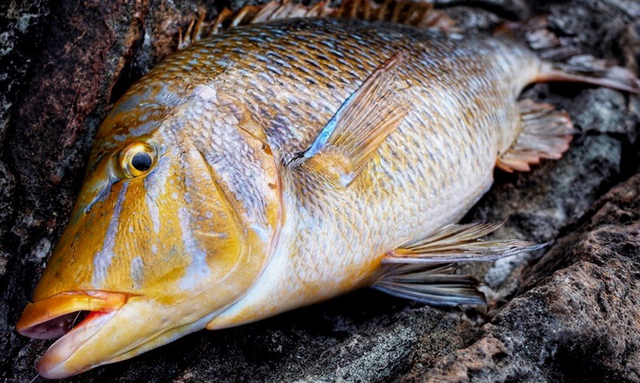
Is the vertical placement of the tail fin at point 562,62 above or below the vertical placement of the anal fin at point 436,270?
above

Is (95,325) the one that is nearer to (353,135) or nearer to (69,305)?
(69,305)

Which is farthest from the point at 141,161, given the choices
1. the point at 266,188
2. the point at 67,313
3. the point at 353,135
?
the point at 353,135

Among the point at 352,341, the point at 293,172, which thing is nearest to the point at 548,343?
the point at 352,341

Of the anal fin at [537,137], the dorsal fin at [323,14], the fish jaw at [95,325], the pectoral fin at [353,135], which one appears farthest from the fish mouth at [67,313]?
the anal fin at [537,137]

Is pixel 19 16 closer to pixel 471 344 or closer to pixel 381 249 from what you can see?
pixel 381 249

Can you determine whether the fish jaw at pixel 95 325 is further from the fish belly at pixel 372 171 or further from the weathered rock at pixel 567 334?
the weathered rock at pixel 567 334
